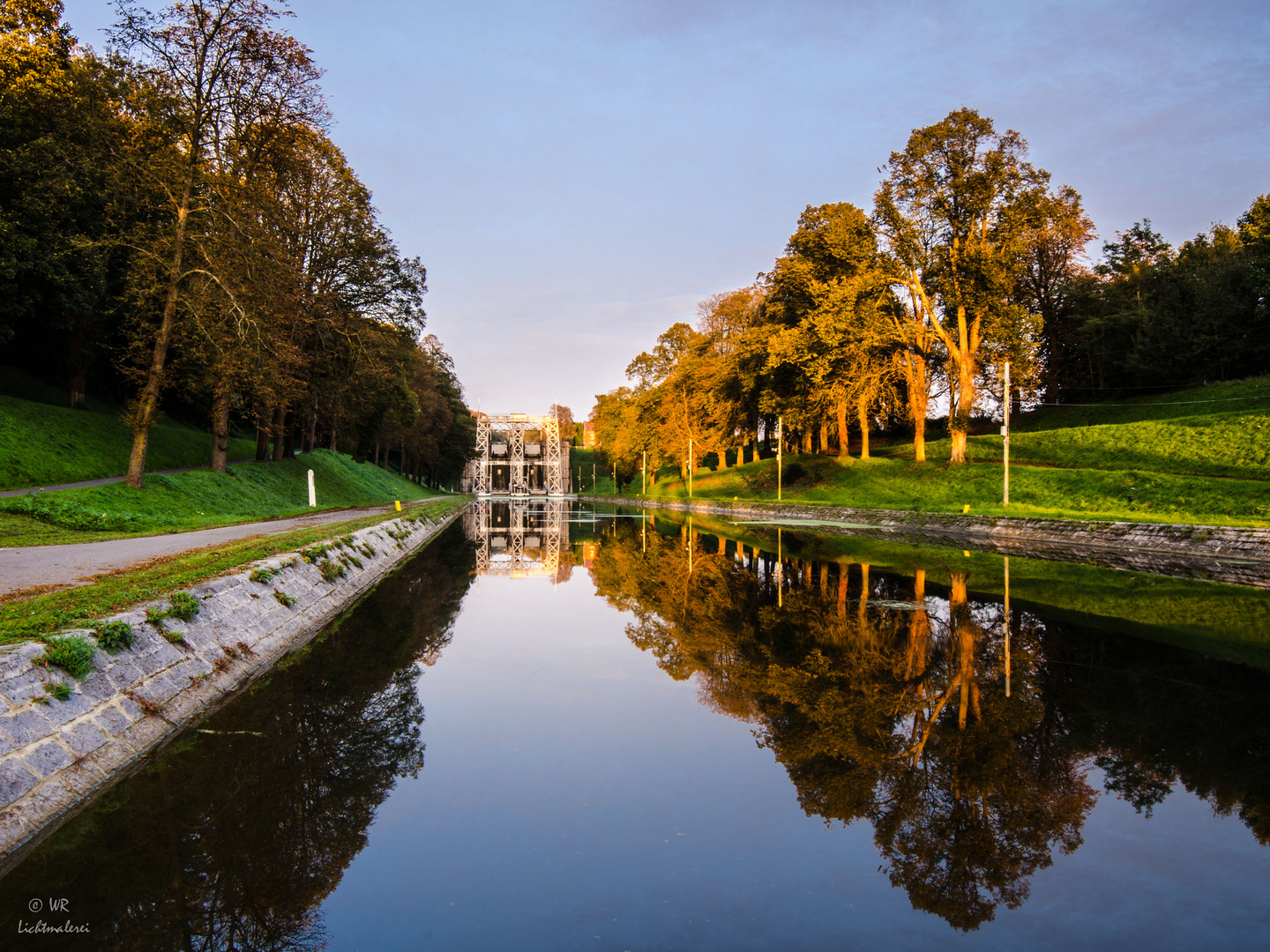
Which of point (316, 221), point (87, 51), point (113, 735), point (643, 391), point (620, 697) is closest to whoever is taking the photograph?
point (113, 735)

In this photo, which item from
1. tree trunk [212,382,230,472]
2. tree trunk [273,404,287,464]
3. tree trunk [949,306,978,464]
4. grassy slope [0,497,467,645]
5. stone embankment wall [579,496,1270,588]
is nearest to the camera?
grassy slope [0,497,467,645]

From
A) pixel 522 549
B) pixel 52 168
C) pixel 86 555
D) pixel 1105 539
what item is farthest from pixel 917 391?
pixel 52 168

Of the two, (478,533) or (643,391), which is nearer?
(478,533)

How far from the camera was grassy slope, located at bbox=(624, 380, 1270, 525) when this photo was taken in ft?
71.2

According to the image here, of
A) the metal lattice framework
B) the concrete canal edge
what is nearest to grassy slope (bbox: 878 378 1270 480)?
the concrete canal edge

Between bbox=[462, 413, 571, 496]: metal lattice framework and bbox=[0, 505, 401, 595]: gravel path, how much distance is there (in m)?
74.1

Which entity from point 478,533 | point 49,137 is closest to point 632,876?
point 478,533

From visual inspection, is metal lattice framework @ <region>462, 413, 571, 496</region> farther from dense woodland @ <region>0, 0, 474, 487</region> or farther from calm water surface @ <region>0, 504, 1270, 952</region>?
calm water surface @ <region>0, 504, 1270, 952</region>

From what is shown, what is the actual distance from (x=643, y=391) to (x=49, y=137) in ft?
139

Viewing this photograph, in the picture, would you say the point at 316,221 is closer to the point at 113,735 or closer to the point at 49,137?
the point at 49,137

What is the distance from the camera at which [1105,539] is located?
18.9 m

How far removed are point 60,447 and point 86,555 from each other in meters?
15.3

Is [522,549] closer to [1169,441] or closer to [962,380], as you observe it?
[962,380]

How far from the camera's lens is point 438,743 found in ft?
17.5
